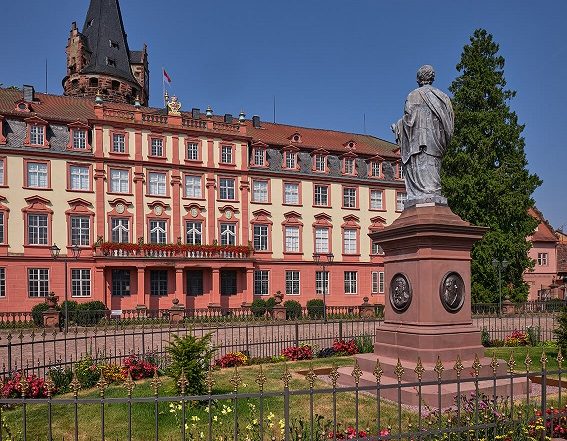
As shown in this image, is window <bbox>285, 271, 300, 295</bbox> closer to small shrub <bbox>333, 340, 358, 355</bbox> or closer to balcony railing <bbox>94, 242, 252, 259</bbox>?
balcony railing <bbox>94, 242, 252, 259</bbox>

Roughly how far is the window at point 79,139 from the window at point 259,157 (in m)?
12.2

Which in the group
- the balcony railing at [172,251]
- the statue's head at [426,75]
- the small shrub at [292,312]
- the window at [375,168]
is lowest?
the small shrub at [292,312]

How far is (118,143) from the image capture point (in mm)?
37062

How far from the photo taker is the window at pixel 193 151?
39062 mm

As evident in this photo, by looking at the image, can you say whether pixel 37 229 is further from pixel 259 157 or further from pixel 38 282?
pixel 259 157

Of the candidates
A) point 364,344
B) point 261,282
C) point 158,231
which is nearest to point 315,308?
point 261,282

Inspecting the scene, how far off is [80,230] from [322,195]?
60.0 ft

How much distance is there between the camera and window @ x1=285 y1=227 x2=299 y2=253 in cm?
4178

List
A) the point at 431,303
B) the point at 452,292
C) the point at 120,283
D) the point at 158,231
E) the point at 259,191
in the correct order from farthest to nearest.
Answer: the point at 259,191, the point at 158,231, the point at 120,283, the point at 452,292, the point at 431,303

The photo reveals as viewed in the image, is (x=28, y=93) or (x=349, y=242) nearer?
Result: (x=28, y=93)

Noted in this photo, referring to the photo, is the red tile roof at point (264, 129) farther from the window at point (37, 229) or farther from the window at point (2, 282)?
the window at point (2, 282)

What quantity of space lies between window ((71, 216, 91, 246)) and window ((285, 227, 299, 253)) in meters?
14.3

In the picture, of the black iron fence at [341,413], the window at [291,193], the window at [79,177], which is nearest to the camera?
the black iron fence at [341,413]

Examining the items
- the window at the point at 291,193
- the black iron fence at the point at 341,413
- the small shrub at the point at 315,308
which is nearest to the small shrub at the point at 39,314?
the small shrub at the point at 315,308
